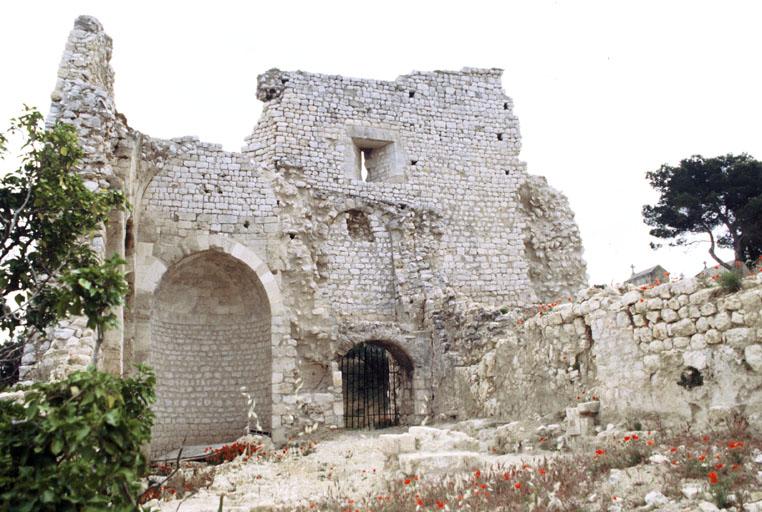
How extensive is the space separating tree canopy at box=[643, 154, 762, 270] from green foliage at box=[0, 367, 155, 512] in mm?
24261

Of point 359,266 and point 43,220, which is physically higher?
point 359,266

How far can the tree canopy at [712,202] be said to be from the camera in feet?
80.3

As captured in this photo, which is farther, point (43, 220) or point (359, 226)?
point (359, 226)

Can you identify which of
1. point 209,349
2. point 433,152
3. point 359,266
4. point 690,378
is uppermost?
point 433,152

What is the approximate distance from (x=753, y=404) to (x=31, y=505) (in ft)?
22.5

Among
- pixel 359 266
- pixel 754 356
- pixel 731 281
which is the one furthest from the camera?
pixel 359 266

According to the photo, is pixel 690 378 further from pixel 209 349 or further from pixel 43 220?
pixel 209 349

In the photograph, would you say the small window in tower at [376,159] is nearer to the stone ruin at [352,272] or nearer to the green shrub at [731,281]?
the stone ruin at [352,272]

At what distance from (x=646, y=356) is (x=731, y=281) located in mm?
1544

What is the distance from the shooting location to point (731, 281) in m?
7.67

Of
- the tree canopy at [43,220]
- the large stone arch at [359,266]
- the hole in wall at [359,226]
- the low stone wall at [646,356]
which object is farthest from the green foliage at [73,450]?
the hole in wall at [359,226]

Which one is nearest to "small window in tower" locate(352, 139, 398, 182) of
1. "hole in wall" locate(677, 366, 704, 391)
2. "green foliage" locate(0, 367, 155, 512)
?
"hole in wall" locate(677, 366, 704, 391)

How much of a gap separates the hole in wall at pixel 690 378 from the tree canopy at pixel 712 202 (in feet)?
59.2

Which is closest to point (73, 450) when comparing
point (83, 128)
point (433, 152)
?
point (83, 128)
